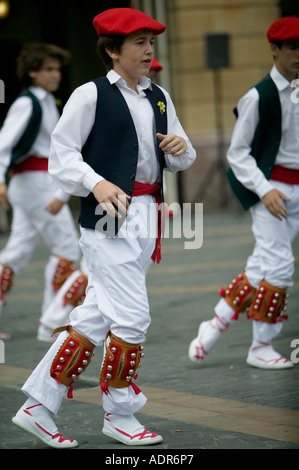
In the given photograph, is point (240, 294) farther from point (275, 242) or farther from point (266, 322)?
point (275, 242)

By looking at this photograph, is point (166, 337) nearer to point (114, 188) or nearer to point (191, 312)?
point (191, 312)

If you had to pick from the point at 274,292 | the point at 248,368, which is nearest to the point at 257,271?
the point at 274,292

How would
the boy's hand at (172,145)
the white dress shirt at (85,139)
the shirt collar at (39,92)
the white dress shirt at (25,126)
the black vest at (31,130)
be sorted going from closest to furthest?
the white dress shirt at (85,139)
the boy's hand at (172,145)
the white dress shirt at (25,126)
the black vest at (31,130)
the shirt collar at (39,92)

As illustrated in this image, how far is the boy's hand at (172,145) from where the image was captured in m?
3.99

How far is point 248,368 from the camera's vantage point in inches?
220

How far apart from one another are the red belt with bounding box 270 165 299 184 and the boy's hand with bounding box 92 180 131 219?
188 centimetres

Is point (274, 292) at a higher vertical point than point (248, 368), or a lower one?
higher

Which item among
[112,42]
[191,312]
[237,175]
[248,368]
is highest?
[112,42]

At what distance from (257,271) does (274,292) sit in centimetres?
22

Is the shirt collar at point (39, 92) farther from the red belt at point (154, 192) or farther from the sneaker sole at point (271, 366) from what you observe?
the red belt at point (154, 192)

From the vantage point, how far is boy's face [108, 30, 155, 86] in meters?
4.07

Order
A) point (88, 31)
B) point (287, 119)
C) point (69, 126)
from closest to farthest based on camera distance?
1. point (69, 126)
2. point (287, 119)
3. point (88, 31)

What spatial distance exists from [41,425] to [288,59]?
2.59m

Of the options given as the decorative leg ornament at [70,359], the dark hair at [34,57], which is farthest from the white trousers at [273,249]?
the dark hair at [34,57]
